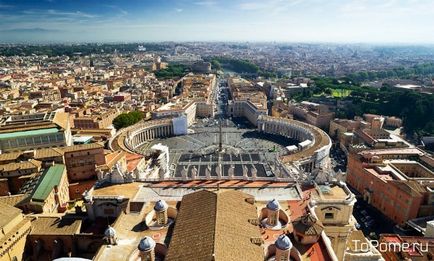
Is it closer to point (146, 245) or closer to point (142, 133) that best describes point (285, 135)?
point (142, 133)

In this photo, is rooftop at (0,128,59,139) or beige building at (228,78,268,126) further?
beige building at (228,78,268,126)

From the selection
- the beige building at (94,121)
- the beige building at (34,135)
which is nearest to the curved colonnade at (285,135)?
the beige building at (94,121)

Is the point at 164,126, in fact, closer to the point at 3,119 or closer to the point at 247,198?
the point at 3,119

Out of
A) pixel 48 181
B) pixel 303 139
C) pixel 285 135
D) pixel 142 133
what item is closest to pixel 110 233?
pixel 48 181

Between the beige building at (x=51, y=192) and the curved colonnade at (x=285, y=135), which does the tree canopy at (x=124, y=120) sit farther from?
the beige building at (x=51, y=192)

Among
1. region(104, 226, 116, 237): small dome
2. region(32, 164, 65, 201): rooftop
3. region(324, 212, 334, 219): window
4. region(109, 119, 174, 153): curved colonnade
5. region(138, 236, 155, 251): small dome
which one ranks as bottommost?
region(109, 119, 174, 153): curved colonnade

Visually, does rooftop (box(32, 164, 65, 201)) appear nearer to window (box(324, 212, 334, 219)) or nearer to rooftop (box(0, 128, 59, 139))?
rooftop (box(0, 128, 59, 139))

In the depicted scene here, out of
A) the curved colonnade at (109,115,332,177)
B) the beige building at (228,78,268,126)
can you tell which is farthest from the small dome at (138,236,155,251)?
the beige building at (228,78,268,126)

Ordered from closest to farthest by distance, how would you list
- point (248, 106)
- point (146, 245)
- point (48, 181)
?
point (146, 245) → point (48, 181) → point (248, 106)
